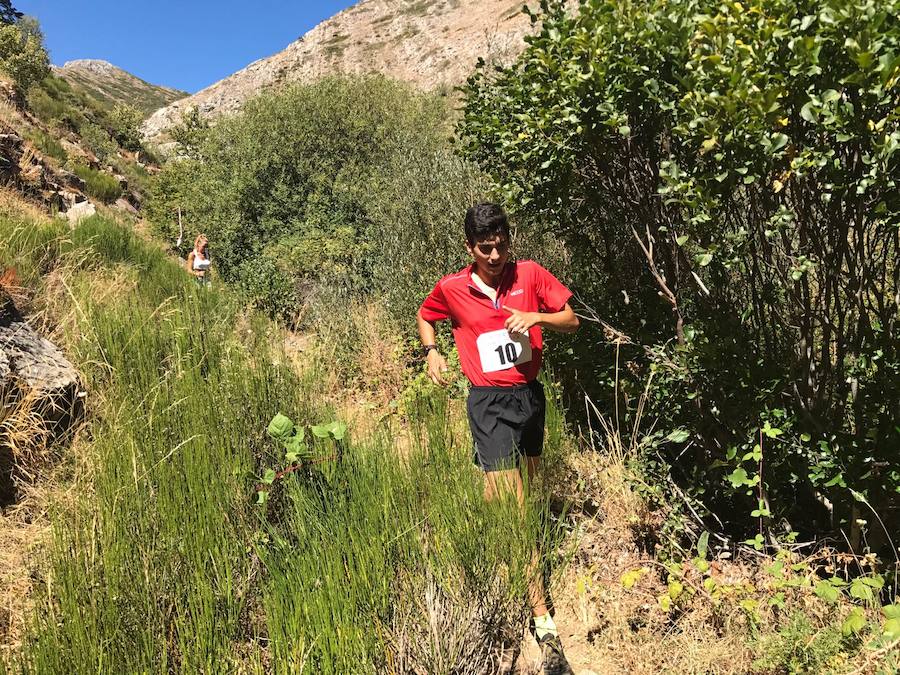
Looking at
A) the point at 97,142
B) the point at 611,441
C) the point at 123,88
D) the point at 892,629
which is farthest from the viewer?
the point at 123,88

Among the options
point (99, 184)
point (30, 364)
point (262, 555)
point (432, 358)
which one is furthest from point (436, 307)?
point (99, 184)

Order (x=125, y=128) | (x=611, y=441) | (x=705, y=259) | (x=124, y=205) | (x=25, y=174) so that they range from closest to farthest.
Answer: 1. (x=705, y=259)
2. (x=611, y=441)
3. (x=25, y=174)
4. (x=124, y=205)
5. (x=125, y=128)

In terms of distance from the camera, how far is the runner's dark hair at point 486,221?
246 cm

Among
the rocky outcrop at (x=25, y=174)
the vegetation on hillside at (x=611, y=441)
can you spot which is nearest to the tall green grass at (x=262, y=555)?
the vegetation on hillside at (x=611, y=441)

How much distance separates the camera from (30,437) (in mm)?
3104

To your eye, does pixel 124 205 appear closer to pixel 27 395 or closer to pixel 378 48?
pixel 27 395

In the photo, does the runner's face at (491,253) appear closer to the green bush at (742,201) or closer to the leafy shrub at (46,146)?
the green bush at (742,201)

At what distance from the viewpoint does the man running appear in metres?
2.49

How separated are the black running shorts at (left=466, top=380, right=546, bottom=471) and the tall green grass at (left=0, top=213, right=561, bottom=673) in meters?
0.16

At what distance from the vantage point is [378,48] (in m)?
73.9

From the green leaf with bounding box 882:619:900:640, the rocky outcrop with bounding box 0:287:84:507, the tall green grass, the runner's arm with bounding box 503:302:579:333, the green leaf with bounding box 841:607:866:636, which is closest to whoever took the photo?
the tall green grass

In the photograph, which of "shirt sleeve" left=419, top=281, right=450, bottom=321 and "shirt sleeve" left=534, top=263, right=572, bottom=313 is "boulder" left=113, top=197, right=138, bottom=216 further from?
"shirt sleeve" left=534, top=263, right=572, bottom=313

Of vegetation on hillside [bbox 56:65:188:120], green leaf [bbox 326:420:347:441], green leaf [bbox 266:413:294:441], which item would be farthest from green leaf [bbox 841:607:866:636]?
vegetation on hillside [bbox 56:65:188:120]

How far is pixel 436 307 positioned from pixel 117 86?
175 metres
